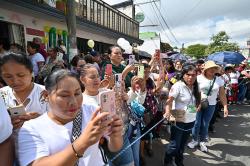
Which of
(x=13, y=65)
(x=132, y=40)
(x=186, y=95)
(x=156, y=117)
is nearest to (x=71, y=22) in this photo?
(x=156, y=117)

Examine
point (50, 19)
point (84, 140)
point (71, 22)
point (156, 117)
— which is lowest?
point (156, 117)

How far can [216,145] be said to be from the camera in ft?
17.5

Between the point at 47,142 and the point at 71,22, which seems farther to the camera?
the point at 71,22

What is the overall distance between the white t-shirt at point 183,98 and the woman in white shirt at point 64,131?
7.70ft

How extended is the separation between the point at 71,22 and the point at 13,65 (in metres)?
4.93

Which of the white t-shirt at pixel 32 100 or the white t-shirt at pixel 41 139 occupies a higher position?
the white t-shirt at pixel 32 100

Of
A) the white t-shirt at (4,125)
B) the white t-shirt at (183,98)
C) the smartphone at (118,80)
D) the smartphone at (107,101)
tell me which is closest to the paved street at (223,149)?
the white t-shirt at (183,98)

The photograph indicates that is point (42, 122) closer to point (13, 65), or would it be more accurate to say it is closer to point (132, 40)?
point (13, 65)

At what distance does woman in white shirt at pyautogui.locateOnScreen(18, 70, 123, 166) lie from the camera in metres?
1.24

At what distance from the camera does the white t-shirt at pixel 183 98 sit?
3.88m

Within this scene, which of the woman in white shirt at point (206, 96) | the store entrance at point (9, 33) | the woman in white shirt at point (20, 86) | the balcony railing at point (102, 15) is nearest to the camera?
the woman in white shirt at point (20, 86)

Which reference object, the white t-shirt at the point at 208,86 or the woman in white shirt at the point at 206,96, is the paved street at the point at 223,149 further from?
the white t-shirt at the point at 208,86

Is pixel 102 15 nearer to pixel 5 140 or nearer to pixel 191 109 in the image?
pixel 191 109

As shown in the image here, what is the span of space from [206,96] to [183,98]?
3.96ft
